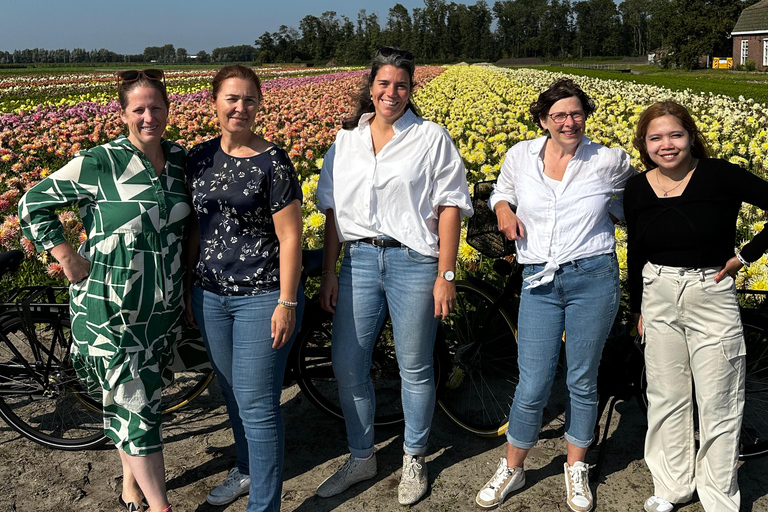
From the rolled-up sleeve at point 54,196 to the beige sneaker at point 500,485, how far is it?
83.3 inches

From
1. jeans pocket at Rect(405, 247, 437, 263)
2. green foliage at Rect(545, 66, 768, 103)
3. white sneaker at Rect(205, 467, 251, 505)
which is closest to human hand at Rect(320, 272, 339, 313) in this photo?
jeans pocket at Rect(405, 247, 437, 263)

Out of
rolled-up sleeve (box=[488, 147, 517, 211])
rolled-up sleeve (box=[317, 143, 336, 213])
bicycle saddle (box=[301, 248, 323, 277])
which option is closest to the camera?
rolled-up sleeve (box=[317, 143, 336, 213])

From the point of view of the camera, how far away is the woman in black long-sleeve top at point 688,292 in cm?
273

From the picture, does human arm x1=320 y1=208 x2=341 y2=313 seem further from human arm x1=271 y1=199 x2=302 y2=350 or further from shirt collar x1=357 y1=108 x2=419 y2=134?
shirt collar x1=357 y1=108 x2=419 y2=134

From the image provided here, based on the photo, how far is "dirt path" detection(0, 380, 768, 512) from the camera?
3.13 m

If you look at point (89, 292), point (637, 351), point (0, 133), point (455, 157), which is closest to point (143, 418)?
point (89, 292)

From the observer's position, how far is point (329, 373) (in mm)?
3779

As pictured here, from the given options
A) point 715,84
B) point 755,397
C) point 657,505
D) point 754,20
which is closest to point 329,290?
point 657,505

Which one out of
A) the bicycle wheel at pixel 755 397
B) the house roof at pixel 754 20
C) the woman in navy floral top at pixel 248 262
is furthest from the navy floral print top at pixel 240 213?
the house roof at pixel 754 20

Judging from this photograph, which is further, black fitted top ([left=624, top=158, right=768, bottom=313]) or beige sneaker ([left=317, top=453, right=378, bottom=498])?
beige sneaker ([left=317, top=453, right=378, bottom=498])

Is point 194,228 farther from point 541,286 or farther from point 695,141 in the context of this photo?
point 695,141

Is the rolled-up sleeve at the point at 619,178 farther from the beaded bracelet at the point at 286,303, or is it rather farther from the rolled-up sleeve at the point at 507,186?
the beaded bracelet at the point at 286,303

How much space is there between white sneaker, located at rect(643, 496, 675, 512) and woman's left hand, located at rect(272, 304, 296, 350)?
1760 millimetres

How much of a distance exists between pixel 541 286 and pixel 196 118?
8629mm
